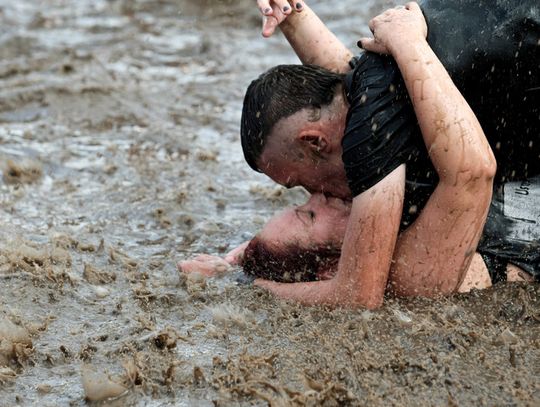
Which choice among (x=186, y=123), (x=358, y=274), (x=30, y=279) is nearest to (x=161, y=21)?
(x=186, y=123)

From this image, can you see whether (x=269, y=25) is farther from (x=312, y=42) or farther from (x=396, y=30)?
(x=396, y=30)

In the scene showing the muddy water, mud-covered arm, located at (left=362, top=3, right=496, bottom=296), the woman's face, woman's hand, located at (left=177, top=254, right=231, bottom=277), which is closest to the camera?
the muddy water

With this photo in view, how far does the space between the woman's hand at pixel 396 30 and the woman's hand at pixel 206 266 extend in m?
1.20

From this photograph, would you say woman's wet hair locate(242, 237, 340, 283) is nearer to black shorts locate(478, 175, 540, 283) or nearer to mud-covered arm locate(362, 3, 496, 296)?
mud-covered arm locate(362, 3, 496, 296)

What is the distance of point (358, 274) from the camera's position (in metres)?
3.76

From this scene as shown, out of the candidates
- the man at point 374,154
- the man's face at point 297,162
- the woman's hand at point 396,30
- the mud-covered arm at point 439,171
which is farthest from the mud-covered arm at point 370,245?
the woman's hand at point 396,30

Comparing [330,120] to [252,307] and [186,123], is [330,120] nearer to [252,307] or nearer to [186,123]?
[252,307]

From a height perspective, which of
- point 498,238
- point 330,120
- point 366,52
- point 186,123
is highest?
point 366,52

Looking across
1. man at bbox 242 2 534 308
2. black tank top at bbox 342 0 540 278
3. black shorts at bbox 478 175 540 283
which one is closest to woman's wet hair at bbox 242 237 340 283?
man at bbox 242 2 534 308

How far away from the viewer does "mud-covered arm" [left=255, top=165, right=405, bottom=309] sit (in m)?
3.69

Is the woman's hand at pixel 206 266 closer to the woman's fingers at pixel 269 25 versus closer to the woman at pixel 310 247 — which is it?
the woman at pixel 310 247

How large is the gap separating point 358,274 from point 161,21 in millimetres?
6555

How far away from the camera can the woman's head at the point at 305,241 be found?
416cm

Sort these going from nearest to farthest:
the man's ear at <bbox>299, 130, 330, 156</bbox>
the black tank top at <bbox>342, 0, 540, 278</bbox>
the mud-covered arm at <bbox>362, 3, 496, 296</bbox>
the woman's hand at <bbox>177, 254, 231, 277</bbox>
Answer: the mud-covered arm at <bbox>362, 3, 496, 296</bbox>
the black tank top at <bbox>342, 0, 540, 278</bbox>
the man's ear at <bbox>299, 130, 330, 156</bbox>
the woman's hand at <bbox>177, 254, 231, 277</bbox>
